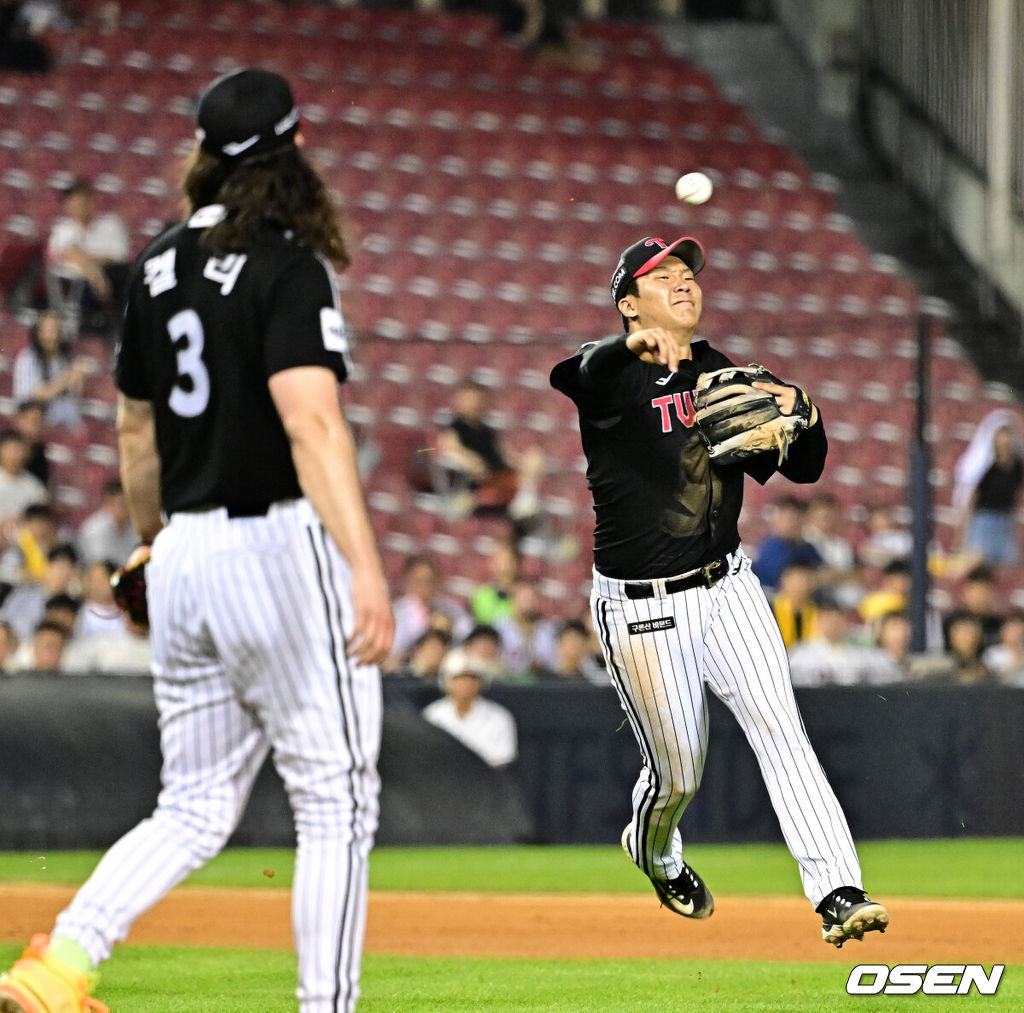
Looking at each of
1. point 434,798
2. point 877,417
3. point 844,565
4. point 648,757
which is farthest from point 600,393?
point 877,417

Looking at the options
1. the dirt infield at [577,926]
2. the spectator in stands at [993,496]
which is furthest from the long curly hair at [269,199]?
the spectator in stands at [993,496]

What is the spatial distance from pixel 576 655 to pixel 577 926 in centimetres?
304

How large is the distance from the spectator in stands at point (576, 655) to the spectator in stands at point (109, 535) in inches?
100

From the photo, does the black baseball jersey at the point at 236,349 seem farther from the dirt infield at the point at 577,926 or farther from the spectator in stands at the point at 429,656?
the spectator in stands at the point at 429,656

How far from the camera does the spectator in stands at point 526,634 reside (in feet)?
34.9

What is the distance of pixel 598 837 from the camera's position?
32.1 ft

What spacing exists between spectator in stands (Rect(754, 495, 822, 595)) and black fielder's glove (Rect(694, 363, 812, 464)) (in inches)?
226

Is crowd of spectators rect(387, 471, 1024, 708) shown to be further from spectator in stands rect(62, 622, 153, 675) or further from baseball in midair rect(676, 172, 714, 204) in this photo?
baseball in midair rect(676, 172, 714, 204)

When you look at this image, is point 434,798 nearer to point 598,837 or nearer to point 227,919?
point 598,837

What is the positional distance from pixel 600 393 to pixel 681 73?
41.3ft

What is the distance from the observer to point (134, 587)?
165 inches

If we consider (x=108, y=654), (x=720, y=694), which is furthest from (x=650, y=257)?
(x=108, y=654)

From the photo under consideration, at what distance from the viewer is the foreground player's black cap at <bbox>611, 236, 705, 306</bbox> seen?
5098 mm

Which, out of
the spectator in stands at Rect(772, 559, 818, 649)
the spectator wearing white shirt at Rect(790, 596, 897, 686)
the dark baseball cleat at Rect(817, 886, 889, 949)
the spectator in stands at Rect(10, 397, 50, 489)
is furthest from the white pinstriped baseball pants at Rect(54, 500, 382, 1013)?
the spectator in stands at Rect(10, 397, 50, 489)
